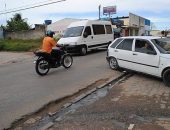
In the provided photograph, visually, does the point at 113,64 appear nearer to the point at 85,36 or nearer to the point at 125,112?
the point at 125,112

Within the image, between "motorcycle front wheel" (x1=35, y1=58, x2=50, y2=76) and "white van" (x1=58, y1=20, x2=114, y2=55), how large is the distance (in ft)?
23.2

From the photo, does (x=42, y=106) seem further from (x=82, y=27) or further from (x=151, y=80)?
(x=82, y=27)

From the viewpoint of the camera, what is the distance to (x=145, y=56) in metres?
11.3

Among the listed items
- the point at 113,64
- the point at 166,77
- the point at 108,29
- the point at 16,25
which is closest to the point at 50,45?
the point at 113,64

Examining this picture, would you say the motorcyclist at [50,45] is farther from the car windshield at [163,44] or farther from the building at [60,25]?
the building at [60,25]

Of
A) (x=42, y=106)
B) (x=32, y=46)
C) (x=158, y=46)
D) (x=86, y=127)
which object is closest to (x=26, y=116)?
(x=42, y=106)

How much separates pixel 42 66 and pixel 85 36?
26.6ft

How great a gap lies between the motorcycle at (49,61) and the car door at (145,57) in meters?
3.38

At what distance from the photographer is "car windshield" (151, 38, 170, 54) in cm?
1080

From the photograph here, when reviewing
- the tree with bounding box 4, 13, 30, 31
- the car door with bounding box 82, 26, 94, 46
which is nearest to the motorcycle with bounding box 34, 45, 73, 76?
the car door with bounding box 82, 26, 94, 46

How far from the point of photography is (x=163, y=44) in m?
11.3

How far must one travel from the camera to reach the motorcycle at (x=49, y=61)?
1288cm

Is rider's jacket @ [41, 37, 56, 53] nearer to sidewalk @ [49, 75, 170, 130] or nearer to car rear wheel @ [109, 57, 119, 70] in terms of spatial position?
car rear wheel @ [109, 57, 119, 70]

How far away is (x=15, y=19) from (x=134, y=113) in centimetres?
6113
